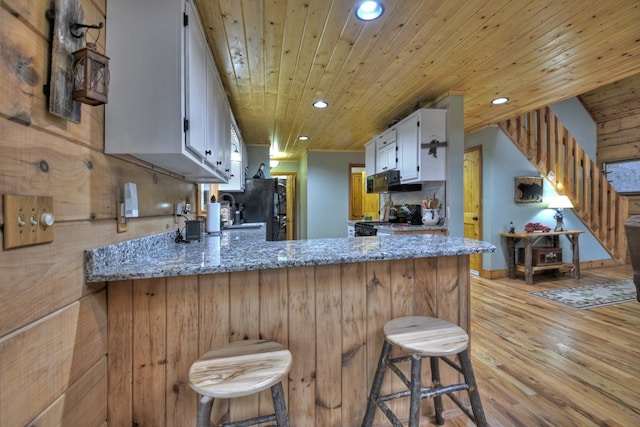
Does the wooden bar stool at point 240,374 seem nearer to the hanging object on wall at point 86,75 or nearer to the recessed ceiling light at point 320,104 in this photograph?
the hanging object on wall at point 86,75

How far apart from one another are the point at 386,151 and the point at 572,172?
136 inches

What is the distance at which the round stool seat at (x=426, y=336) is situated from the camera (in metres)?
1.14

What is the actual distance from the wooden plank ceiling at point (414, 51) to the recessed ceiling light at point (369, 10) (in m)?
0.05

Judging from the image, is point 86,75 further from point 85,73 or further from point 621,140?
point 621,140

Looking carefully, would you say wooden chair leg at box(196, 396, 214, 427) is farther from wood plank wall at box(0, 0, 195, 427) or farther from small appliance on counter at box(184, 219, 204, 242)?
small appliance on counter at box(184, 219, 204, 242)

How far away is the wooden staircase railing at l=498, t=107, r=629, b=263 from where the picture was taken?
474 centimetres

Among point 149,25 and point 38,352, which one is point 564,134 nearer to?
point 149,25

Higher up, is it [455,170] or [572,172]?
[572,172]

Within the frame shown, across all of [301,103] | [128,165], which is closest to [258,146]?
[301,103]

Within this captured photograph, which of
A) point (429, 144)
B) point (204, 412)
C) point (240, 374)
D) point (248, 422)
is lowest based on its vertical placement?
point (248, 422)

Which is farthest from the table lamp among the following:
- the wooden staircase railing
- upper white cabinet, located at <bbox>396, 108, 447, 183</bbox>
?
upper white cabinet, located at <bbox>396, 108, 447, 183</bbox>

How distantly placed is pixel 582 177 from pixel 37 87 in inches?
268

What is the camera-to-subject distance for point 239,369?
1.00m

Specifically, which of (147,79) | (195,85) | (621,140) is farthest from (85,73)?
(621,140)
